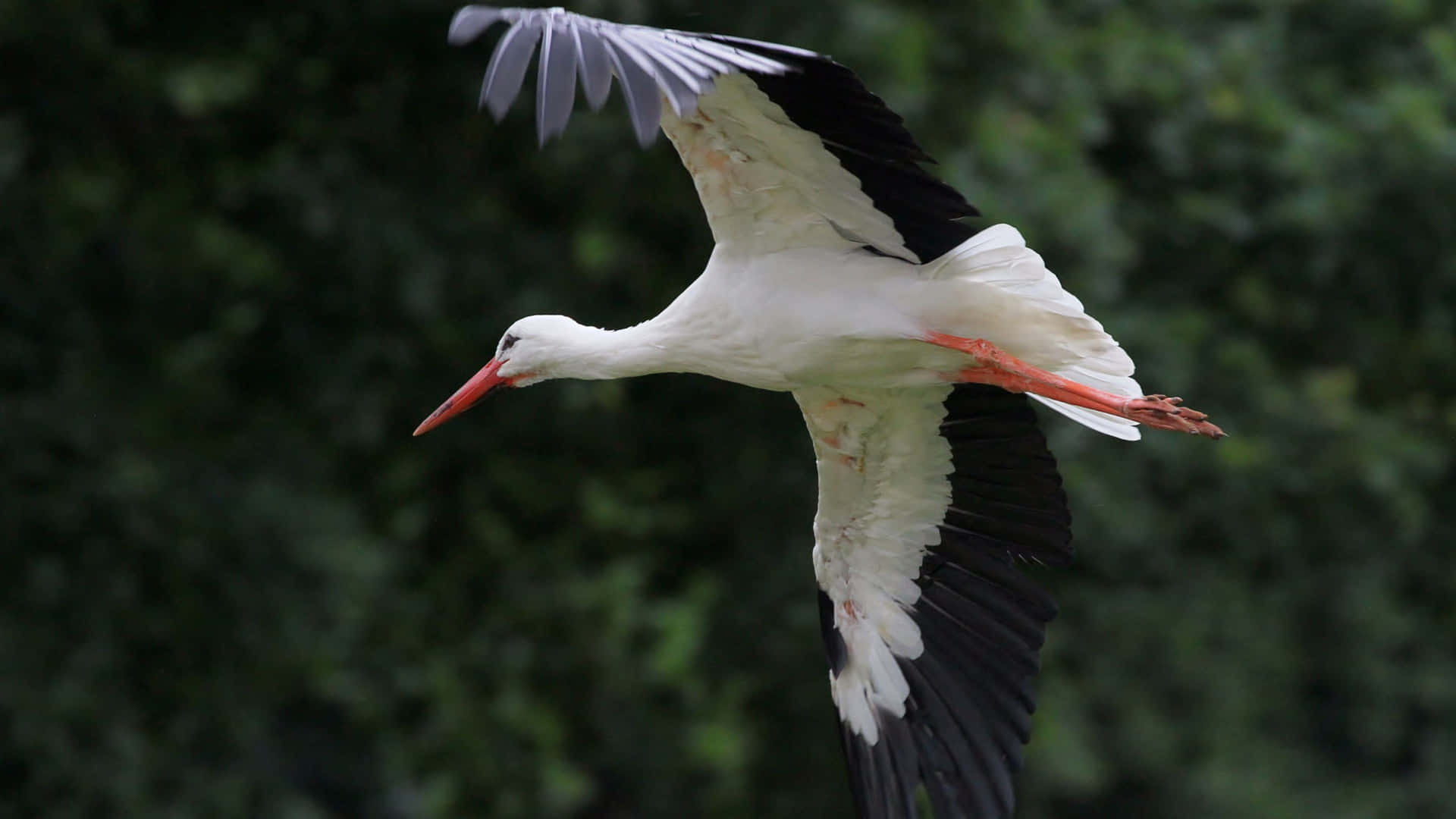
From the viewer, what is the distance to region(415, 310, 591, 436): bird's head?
565 centimetres

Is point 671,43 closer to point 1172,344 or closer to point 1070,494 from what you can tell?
point 1070,494

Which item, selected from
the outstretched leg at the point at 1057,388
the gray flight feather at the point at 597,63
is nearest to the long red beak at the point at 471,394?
the outstretched leg at the point at 1057,388

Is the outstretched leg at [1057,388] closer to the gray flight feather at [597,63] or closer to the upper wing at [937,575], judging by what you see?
the upper wing at [937,575]

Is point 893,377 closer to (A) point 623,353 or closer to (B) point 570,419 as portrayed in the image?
(A) point 623,353

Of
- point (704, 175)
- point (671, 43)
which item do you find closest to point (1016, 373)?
point (704, 175)

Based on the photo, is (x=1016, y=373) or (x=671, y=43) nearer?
(x=671, y=43)

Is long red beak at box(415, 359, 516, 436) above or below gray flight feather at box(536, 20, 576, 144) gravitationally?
below

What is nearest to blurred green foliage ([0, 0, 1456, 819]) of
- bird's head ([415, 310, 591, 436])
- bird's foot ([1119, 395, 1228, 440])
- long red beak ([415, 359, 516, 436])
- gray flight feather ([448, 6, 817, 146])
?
long red beak ([415, 359, 516, 436])

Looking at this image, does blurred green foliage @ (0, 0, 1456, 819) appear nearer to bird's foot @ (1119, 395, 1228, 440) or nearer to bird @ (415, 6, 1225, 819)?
bird @ (415, 6, 1225, 819)

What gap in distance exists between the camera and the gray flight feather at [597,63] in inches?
150

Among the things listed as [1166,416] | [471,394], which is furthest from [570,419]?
[1166,416]

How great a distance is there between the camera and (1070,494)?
9586 millimetres

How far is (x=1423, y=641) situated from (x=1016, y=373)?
735cm

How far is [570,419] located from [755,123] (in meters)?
5.05
